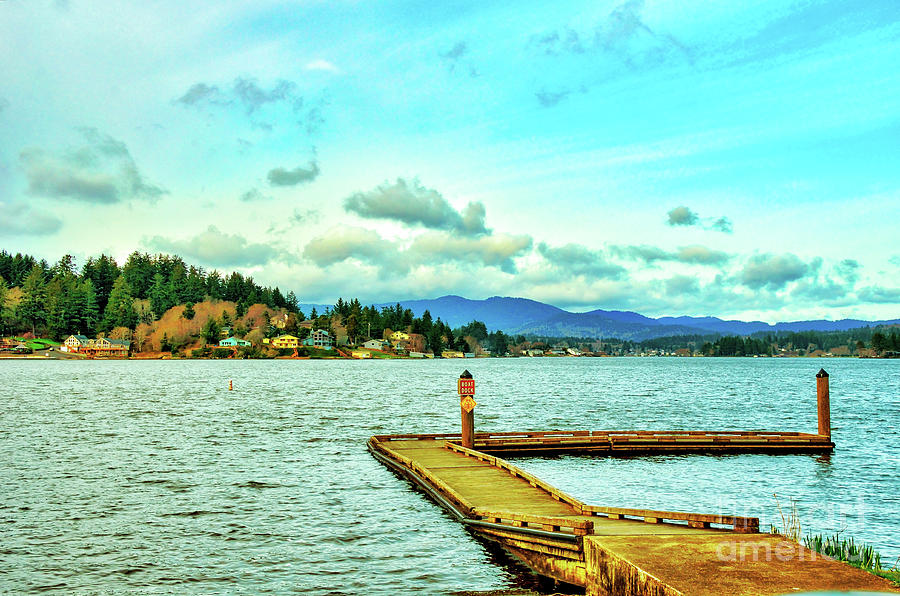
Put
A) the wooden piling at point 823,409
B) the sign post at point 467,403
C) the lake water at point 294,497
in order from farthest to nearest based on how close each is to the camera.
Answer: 1. the wooden piling at point 823,409
2. the sign post at point 467,403
3. the lake water at point 294,497

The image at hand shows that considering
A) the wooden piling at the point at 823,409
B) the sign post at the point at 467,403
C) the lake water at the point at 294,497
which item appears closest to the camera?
the lake water at the point at 294,497

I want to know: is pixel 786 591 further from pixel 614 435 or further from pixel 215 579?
pixel 614 435

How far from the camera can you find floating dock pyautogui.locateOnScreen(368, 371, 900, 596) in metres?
9.56

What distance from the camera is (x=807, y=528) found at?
20406 mm

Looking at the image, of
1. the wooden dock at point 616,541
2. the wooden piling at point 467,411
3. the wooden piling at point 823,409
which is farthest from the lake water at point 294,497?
the wooden piling at point 467,411

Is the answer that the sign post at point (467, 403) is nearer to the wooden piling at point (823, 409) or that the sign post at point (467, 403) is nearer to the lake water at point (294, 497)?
the lake water at point (294, 497)

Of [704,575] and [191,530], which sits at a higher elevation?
[704,575]

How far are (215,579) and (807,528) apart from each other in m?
16.7

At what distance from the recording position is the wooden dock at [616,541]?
956 cm

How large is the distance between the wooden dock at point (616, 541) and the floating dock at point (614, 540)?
0.02 metres

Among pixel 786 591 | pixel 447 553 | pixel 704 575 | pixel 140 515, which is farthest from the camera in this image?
pixel 140 515

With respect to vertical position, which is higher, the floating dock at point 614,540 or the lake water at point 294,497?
the floating dock at point 614,540

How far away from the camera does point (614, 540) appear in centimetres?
1247

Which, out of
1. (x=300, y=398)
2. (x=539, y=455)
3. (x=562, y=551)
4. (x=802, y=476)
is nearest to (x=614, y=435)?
(x=539, y=455)
